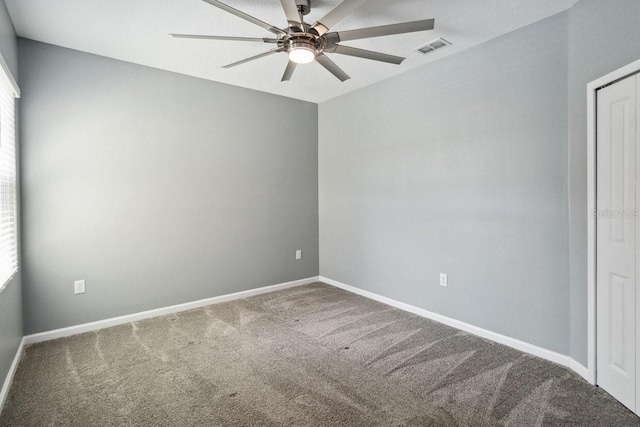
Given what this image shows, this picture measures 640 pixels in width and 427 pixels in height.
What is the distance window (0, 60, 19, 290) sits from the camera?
7.36 ft

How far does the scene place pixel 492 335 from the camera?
9.55 ft

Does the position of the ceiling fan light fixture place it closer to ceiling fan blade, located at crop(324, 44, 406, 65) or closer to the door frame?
ceiling fan blade, located at crop(324, 44, 406, 65)

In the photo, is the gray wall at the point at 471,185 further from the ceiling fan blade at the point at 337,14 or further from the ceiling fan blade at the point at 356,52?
the ceiling fan blade at the point at 337,14

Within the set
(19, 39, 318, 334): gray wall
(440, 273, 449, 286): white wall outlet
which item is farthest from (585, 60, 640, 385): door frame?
(19, 39, 318, 334): gray wall

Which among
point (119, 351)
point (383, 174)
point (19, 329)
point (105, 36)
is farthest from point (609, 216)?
point (19, 329)

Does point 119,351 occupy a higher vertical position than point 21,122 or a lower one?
lower

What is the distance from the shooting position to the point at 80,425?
1859 mm

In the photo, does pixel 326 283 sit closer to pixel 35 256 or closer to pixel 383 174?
pixel 383 174

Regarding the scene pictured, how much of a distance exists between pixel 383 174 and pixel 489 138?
127 centimetres

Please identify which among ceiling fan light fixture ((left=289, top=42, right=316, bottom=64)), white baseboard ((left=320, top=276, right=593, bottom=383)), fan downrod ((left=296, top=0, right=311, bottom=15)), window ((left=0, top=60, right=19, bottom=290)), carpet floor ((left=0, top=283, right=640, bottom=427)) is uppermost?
fan downrod ((left=296, top=0, right=311, bottom=15))

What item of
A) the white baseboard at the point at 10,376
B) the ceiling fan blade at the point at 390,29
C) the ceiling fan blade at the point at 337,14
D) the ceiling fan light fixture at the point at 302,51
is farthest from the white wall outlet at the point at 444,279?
the white baseboard at the point at 10,376

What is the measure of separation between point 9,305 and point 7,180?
3.00 ft

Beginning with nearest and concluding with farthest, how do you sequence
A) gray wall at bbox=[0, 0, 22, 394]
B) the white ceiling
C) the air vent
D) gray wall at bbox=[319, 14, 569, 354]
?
gray wall at bbox=[0, 0, 22, 394], the white ceiling, gray wall at bbox=[319, 14, 569, 354], the air vent

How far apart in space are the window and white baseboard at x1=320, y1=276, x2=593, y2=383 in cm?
339
